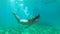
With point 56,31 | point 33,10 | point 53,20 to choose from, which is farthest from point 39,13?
point 56,31

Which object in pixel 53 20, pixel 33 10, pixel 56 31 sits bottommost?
pixel 56 31

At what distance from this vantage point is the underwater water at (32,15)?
6.32 feet

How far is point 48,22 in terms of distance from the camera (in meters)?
1.96

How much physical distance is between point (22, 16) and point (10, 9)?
19cm

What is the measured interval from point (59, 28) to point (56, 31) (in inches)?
2.3

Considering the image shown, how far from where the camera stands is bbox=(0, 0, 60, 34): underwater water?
1.93 m

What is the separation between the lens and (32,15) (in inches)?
76.0

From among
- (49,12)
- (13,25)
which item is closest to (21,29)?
(13,25)

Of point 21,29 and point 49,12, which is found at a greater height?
point 49,12

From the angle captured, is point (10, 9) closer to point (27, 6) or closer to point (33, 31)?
point (27, 6)

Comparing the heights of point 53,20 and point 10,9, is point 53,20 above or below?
below

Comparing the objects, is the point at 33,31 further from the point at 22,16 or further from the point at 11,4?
the point at 11,4

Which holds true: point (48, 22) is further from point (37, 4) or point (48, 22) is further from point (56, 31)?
point (37, 4)

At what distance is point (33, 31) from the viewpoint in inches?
77.9
